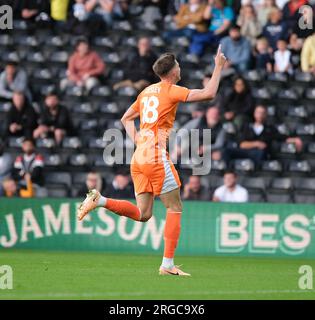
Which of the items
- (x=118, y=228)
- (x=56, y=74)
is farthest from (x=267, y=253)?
(x=56, y=74)

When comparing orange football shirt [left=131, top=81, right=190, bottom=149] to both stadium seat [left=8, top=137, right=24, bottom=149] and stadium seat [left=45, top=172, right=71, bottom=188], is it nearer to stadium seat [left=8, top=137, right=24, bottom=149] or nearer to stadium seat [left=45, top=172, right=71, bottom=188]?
stadium seat [left=45, top=172, right=71, bottom=188]

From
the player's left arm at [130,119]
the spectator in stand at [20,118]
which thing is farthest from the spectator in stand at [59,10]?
the player's left arm at [130,119]

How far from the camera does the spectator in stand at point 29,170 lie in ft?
56.0

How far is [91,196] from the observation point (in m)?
10.7

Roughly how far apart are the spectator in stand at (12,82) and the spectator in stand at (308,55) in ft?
19.3

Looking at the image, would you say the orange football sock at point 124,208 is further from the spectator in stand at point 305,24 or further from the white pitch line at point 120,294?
the spectator in stand at point 305,24

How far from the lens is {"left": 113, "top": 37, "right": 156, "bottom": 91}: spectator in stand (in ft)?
63.8

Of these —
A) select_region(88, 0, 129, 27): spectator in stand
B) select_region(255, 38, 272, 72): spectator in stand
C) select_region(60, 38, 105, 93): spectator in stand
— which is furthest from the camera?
select_region(255, 38, 272, 72): spectator in stand

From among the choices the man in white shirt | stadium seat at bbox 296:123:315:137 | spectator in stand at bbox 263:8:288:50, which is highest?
spectator in stand at bbox 263:8:288:50

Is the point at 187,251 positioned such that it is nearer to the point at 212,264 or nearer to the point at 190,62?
the point at 212,264

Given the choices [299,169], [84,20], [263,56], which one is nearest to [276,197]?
[299,169]

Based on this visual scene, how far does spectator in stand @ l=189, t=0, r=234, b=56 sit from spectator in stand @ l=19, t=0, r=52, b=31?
3.03 meters

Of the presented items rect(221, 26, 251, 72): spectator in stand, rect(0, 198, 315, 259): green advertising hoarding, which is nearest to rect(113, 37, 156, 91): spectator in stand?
rect(221, 26, 251, 72): spectator in stand

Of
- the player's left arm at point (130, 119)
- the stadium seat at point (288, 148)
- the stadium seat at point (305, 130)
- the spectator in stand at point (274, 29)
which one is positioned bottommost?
the stadium seat at point (288, 148)
